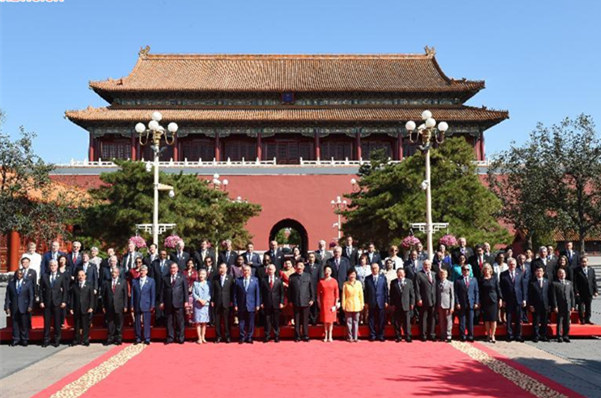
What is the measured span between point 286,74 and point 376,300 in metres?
27.5

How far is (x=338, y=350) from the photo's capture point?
29.0 feet

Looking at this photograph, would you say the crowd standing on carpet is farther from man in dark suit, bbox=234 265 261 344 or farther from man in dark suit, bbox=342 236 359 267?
man in dark suit, bbox=342 236 359 267

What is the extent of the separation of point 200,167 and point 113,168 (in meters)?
4.23

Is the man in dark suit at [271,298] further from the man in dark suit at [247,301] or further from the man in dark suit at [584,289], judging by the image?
the man in dark suit at [584,289]

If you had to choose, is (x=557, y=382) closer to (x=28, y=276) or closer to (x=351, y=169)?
(x=28, y=276)

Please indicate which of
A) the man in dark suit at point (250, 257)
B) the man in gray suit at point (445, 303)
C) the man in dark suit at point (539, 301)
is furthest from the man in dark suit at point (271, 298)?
the man in dark suit at point (539, 301)

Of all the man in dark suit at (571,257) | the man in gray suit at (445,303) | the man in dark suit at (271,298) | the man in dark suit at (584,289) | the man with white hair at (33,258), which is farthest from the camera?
the man in dark suit at (571,257)

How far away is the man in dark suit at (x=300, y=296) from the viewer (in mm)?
9727

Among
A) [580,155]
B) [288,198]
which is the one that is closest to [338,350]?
[580,155]

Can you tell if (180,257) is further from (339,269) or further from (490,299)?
(490,299)

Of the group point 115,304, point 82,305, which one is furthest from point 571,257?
point 82,305

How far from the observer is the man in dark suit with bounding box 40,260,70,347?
371 inches

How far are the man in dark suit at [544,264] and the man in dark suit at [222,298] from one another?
16.2 ft

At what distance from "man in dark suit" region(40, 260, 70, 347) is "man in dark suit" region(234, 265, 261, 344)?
265 cm
